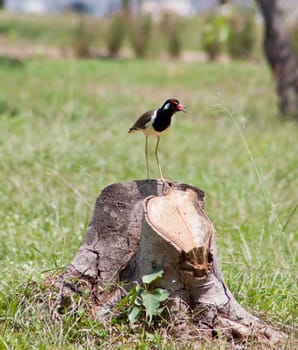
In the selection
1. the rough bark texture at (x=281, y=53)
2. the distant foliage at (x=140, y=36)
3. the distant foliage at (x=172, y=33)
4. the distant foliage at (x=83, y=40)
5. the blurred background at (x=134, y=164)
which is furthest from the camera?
the distant foliage at (x=172, y=33)

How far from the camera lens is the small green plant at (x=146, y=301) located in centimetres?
288

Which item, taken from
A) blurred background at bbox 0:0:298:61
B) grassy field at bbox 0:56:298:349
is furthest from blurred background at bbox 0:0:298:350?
blurred background at bbox 0:0:298:61

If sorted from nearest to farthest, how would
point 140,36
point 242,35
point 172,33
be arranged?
1. point 242,35
2. point 140,36
3. point 172,33

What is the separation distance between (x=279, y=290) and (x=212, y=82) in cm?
1072

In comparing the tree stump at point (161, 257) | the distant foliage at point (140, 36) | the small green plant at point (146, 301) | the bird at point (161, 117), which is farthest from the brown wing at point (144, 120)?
the distant foliage at point (140, 36)

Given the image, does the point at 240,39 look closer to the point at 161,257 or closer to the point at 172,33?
the point at 172,33

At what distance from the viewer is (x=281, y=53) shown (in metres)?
9.84

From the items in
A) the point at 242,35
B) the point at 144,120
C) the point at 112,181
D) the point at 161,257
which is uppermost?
the point at 242,35

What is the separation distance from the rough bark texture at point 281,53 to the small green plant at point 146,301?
7.11m

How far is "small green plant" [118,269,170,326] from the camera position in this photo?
2877mm

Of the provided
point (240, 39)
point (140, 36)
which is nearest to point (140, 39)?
point (140, 36)

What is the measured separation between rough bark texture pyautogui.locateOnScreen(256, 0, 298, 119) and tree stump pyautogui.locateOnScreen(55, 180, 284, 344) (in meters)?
6.85

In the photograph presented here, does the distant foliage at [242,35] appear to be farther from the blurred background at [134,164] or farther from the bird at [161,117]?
the bird at [161,117]

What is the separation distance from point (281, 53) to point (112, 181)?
5.11 m
